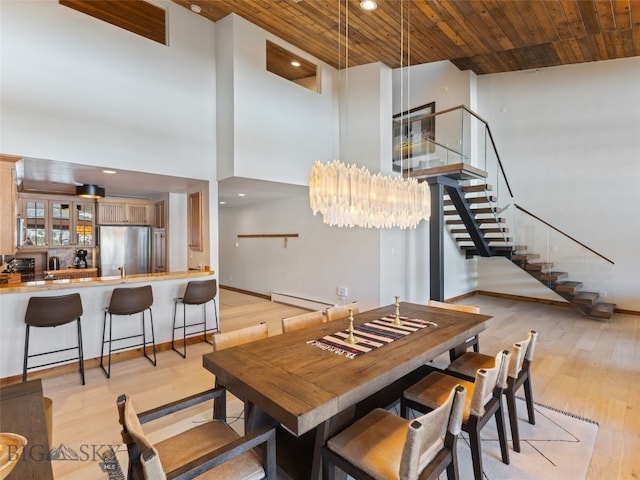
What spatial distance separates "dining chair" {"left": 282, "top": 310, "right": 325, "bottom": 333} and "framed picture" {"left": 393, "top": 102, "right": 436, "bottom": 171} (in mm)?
3709

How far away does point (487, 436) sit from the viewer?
2502mm

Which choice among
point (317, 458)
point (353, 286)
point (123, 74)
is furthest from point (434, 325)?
point (123, 74)

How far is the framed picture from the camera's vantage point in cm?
574

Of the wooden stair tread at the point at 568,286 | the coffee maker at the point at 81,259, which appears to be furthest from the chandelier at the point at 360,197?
the coffee maker at the point at 81,259

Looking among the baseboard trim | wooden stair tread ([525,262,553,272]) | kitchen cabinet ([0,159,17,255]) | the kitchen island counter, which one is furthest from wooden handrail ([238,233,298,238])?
wooden stair tread ([525,262,553,272])

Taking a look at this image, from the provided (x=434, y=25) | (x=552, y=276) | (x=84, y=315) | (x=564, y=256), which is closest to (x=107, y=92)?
(x=84, y=315)

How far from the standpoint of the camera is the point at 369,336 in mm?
2453

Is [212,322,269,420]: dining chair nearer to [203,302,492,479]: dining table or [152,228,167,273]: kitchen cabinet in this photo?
[203,302,492,479]: dining table

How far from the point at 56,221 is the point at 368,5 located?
6.26 metres

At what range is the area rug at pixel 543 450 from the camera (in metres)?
2.10

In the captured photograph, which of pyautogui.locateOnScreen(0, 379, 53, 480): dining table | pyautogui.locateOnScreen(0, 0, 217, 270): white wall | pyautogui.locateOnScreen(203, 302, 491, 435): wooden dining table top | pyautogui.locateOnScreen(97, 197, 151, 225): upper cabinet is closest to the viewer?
pyautogui.locateOnScreen(0, 379, 53, 480): dining table

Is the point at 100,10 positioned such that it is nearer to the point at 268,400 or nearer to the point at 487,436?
the point at 268,400

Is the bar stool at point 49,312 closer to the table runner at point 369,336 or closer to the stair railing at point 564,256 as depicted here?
the table runner at point 369,336

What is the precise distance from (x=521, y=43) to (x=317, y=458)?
5.34 meters
